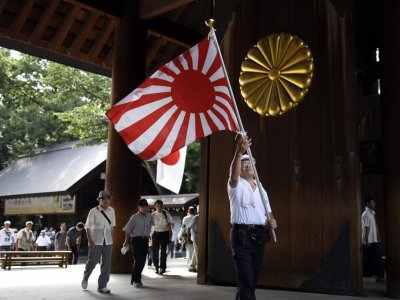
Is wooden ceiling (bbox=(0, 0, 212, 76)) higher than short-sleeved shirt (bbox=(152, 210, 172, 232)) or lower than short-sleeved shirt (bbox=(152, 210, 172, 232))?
higher

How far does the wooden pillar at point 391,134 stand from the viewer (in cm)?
710

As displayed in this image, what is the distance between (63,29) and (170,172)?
6.26m

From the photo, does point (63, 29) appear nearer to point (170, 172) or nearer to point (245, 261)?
point (170, 172)

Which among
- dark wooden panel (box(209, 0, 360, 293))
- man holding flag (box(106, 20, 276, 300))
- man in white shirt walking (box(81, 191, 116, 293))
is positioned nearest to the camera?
man holding flag (box(106, 20, 276, 300))

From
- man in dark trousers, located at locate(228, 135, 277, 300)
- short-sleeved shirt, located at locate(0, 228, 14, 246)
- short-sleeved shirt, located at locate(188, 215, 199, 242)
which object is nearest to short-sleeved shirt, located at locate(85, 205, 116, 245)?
man in dark trousers, located at locate(228, 135, 277, 300)

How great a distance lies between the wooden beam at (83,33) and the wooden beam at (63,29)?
385mm

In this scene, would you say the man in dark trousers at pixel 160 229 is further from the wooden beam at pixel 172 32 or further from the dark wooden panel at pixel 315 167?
the wooden beam at pixel 172 32

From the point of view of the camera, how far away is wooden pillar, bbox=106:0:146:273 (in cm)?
1059

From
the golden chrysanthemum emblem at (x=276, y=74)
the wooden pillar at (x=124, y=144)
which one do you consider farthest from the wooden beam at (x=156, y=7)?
the golden chrysanthemum emblem at (x=276, y=74)

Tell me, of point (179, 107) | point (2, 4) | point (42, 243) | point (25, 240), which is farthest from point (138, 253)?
point (42, 243)

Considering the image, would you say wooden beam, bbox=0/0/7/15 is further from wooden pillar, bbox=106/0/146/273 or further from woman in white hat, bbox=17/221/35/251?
woman in white hat, bbox=17/221/35/251

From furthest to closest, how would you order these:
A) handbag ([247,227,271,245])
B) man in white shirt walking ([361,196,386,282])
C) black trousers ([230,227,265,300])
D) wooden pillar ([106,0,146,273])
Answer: wooden pillar ([106,0,146,273])
man in white shirt walking ([361,196,386,282])
handbag ([247,227,271,245])
black trousers ([230,227,265,300])

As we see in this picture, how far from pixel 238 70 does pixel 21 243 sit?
1126cm


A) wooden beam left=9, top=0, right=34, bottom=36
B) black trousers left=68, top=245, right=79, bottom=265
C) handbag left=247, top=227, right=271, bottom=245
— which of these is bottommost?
black trousers left=68, top=245, right=79, bottom=265
